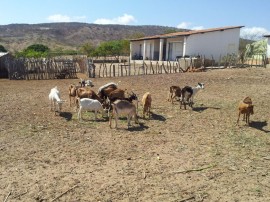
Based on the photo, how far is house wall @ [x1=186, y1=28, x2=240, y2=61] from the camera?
116 feet

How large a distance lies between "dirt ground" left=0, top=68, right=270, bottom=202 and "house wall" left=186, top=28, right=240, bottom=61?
73.3 feet

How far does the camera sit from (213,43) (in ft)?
120

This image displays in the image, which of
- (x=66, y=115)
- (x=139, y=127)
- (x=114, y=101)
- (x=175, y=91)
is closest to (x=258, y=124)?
(x=139, y=127)

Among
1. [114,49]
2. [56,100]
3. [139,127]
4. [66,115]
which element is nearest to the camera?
[139,127]

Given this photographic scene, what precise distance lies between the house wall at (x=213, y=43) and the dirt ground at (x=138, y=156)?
73.3ft

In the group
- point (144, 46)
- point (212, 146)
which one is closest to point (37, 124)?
point (212, 146)

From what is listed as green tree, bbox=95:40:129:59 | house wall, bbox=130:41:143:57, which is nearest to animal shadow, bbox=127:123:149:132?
house wall, bbox=130:41:143:57

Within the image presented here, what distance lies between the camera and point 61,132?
10016 millimetres

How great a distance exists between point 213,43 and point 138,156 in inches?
1197

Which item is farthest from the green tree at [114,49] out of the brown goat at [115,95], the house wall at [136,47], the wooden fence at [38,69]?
the brown goat at [115,95]

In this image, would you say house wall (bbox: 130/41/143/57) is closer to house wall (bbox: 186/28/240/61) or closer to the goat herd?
house wall (bbox: 186/28/240/61)

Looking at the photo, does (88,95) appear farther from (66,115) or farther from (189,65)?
(189,65)

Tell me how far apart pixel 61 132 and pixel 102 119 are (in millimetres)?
1819

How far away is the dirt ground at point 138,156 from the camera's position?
6.38 metres
